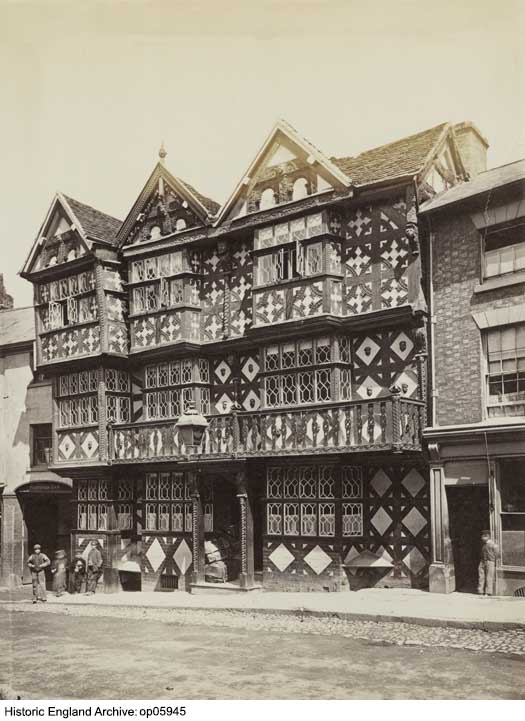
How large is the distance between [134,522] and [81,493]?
1.97 m

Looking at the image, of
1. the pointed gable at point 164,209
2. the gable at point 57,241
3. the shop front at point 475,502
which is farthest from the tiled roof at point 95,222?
the shop front at point 475,502

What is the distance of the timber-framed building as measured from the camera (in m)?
17.9

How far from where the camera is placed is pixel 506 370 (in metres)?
16.1

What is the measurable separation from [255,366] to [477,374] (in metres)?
6.30

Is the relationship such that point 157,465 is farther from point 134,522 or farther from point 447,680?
point 447,680

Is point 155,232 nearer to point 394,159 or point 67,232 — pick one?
point 67,232

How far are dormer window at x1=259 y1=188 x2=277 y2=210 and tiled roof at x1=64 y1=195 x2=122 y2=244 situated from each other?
212 inches

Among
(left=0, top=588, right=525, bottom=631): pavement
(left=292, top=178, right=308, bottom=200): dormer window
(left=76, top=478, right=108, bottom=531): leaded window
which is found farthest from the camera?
(left=76, top=478, right=108, bottom=531): leaded window

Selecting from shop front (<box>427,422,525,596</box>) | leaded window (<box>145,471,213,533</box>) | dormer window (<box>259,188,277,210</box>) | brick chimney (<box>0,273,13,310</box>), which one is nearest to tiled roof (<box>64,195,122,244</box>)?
dormer window (<box>259,188,277,210</box>)

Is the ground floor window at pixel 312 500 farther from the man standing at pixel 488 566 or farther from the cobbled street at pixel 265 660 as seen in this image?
the cobbled street at pixel 265 660

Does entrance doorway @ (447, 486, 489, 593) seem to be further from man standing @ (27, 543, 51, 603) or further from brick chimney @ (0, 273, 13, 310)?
brick chimney @ (0, 273, 13, 310)

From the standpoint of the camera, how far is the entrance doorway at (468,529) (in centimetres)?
1684
